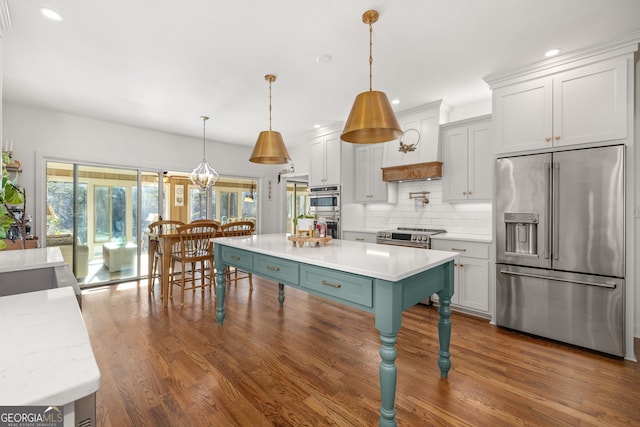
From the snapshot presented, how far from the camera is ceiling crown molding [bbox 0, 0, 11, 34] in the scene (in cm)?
191

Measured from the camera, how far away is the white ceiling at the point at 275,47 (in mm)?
2092

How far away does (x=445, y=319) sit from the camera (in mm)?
2105

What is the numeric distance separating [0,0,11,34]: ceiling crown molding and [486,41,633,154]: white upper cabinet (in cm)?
400

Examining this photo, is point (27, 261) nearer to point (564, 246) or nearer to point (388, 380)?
point (388, 380)

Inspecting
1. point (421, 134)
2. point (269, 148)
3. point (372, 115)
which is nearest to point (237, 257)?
point (269, 148)

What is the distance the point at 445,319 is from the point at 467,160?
2302mm

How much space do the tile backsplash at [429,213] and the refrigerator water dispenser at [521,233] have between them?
70 cm

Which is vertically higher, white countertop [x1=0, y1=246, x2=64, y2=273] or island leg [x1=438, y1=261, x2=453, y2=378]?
white countertop [x1=0, y1=246, x2=64, y2=273]

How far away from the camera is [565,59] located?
2682 millimetres

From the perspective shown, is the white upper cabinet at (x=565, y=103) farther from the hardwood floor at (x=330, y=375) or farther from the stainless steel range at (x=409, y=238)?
the hardwood floor at (x=330, y=375)

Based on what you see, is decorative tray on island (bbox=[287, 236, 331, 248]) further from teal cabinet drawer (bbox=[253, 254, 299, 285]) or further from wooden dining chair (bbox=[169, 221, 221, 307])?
wooden dining chair (bbox=[169, 221, 221, 307])

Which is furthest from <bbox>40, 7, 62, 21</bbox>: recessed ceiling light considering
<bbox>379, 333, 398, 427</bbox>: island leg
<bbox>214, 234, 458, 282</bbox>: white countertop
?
<bbox>379, 333, 398, 427</bbox>: island leg

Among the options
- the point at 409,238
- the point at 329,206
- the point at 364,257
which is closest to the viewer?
the point at 364,257

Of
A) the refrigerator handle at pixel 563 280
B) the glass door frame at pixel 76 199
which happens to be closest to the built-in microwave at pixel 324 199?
the refrigerator handle at pixel 563 280
